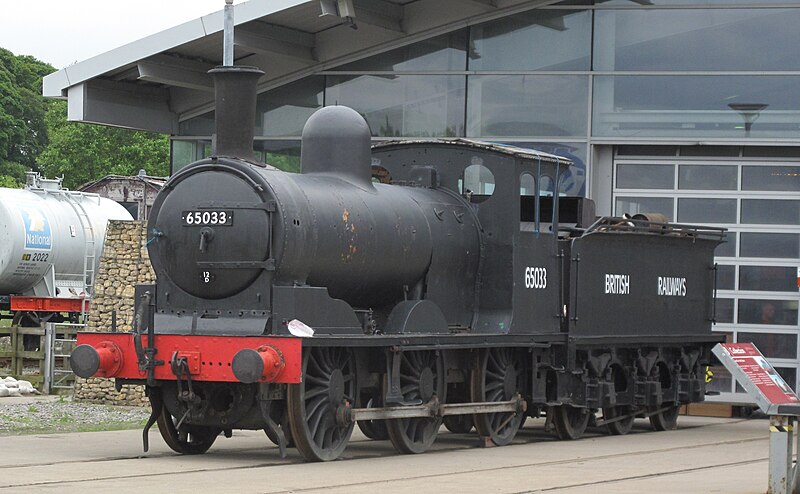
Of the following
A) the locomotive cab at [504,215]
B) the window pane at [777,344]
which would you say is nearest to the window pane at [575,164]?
the window pane at [777,344]

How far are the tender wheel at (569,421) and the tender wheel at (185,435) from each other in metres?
4.62

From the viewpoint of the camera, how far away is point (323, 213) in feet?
43.5

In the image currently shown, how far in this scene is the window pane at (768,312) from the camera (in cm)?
2116

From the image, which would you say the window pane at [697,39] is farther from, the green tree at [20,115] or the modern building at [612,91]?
the green tree at [20,115]

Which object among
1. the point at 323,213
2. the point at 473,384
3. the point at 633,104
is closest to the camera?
the point at 323,213

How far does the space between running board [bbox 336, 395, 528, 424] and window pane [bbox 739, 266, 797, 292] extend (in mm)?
6679

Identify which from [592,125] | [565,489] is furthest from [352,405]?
[592,125]

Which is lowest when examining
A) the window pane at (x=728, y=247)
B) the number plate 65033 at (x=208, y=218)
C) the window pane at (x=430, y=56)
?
the window pane at (x=728, y=247)

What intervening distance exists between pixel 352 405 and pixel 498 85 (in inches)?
362

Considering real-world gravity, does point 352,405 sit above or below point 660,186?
below

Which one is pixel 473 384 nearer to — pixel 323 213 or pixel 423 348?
pixel 423 348

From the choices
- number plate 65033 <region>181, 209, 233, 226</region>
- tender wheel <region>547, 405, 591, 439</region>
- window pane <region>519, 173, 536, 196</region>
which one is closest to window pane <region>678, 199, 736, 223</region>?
tender wheel <region>547, 405, 591, 439</region>

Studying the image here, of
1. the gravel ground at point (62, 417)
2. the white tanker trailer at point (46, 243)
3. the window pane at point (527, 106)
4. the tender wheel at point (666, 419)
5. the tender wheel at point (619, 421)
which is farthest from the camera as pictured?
the white tanker trailer at point (46, 243)

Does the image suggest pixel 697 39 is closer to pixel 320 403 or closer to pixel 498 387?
pixel 498 387
